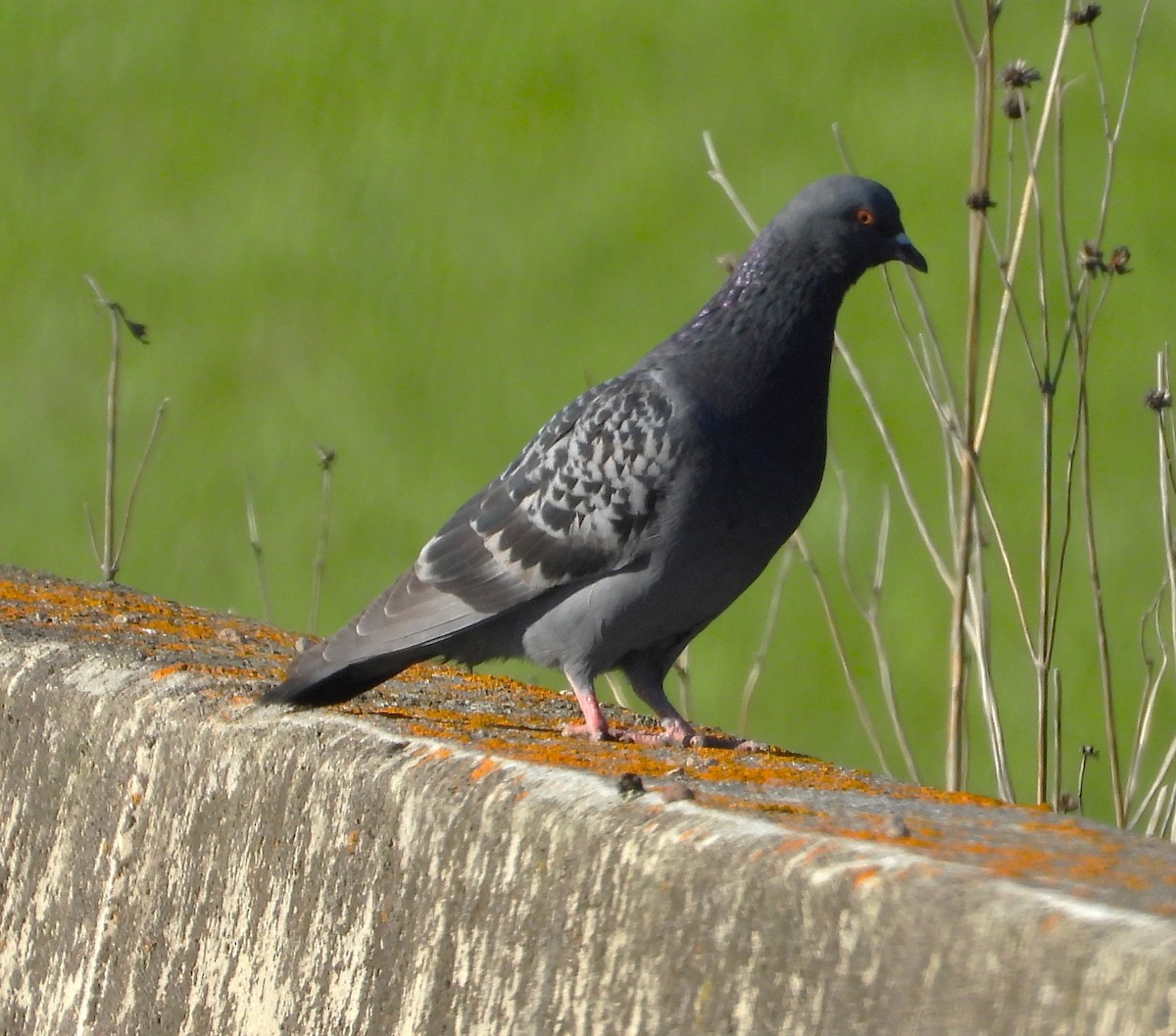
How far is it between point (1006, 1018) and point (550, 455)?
2.06 meters

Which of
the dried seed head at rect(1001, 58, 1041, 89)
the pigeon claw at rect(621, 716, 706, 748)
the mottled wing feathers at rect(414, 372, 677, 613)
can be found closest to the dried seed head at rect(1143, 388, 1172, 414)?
the dried seed head at rect(1001, 58, 1041, 89)

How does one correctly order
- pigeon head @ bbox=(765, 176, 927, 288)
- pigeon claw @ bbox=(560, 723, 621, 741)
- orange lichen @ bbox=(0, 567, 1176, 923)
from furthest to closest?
pigeon head @ bbox=(765, 176, 927, 288), pigeon claw @ bbox=(560, 723, 621, 741), orange lichen @ bbox=(0, 567, 1176, 923)

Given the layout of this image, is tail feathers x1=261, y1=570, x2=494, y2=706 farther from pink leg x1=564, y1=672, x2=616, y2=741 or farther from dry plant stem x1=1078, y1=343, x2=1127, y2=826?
dry plant stem x1=1078, y1=343, x2=1127, y2=826

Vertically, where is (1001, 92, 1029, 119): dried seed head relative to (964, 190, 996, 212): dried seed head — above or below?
above

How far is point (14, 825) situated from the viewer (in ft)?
8.75

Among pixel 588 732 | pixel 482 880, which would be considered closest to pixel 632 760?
pixel 482 880

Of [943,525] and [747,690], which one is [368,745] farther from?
[943,525]

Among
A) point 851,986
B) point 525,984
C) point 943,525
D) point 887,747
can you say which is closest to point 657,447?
point 525,984

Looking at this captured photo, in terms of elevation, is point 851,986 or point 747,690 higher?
point 747,690

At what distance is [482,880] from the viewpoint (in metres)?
1.93

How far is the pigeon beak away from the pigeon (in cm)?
13

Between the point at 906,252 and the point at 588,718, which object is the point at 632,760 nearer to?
the point at 588,718

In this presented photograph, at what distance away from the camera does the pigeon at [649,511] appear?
3.03 m

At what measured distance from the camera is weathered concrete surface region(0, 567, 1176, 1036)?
4.71 feet
